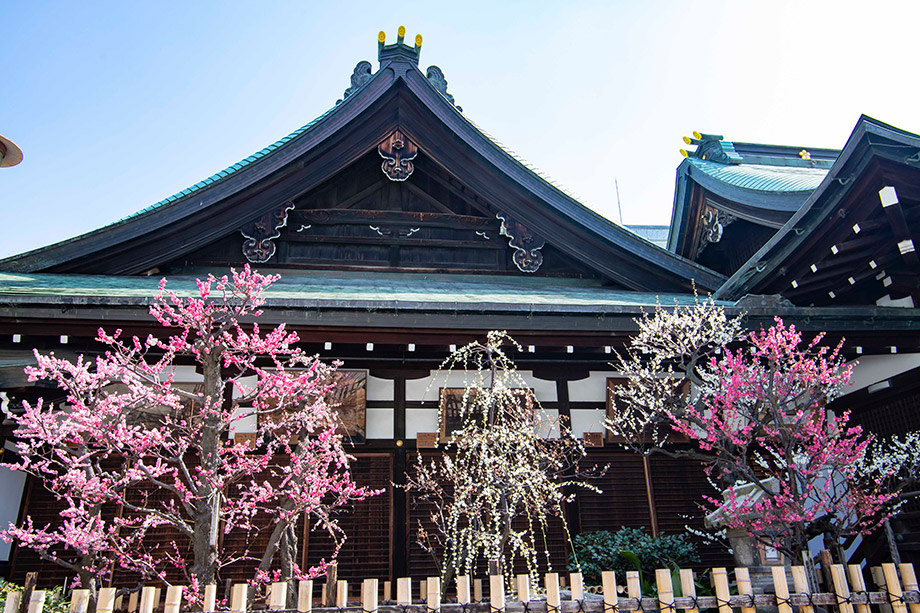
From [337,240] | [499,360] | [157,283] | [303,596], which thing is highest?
[337,240]

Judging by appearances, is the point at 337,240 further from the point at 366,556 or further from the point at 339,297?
the point at 366,556

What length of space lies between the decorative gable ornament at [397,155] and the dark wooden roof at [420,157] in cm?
8

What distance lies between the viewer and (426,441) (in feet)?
24.1

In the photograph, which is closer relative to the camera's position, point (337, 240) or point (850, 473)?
point (850, 473)

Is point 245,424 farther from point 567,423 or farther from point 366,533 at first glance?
point 567,423

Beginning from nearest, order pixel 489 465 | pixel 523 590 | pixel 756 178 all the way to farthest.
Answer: pixel 523 590 → pixel 489 465 → pixel 756 178

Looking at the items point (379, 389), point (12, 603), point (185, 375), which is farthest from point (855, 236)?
point (12, 603)

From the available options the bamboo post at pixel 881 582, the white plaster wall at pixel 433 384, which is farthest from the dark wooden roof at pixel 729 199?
the bamboo post at pixel 881 582

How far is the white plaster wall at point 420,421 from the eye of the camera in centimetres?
742

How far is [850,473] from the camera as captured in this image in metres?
5.77

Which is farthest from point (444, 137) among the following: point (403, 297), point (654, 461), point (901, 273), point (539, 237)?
point (901, 273)

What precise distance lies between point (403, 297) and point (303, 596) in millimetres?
3301

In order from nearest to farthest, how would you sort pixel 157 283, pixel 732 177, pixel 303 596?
pixel 303 596
pixel 157 283
pixel 732 177

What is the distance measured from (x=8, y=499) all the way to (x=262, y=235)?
13.1 feet
